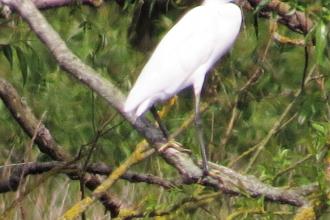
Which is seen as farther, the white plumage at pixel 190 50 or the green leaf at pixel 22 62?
the green leaf at pixel 22 62

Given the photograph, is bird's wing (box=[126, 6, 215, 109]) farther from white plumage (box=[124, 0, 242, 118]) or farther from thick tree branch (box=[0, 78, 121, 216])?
thick tree branch (box=[0, 78, 121, 216])

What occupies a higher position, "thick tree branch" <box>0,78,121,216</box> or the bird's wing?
the bird's wing

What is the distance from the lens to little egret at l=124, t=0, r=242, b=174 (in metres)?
3.57

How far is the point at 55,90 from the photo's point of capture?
5094mm

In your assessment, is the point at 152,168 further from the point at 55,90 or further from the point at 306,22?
the point at 306,22

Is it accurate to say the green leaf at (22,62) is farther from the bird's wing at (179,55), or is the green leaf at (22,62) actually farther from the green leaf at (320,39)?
the green leaf at (320,39)

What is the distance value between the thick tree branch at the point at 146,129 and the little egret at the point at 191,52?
308 millimetres

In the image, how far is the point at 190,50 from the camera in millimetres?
3742

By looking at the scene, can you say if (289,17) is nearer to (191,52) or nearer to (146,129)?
(191,52)

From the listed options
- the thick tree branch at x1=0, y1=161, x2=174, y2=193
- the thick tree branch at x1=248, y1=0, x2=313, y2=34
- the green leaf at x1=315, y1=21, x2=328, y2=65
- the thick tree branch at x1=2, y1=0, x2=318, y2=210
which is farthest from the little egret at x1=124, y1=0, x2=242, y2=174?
the green leaf at x1=315, y1=21, x2=328, y2=65

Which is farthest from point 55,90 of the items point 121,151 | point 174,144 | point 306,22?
point 174,144

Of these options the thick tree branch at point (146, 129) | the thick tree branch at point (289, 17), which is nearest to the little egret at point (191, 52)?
the thick tree branch at point (289, 17)

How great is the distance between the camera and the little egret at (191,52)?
3568 mm

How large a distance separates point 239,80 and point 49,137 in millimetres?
964
